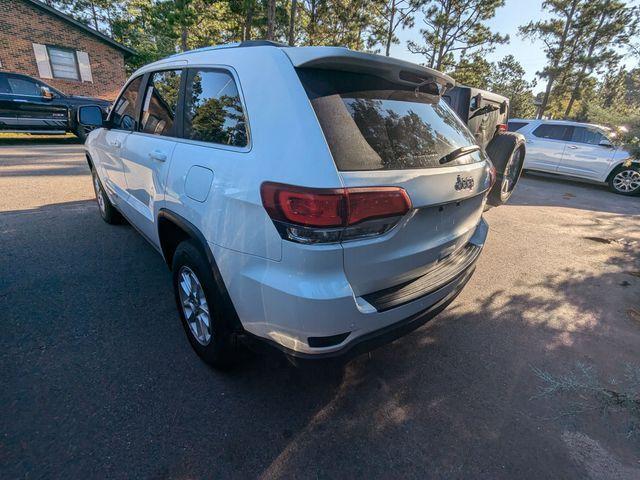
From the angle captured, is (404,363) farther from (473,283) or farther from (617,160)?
(617,160)

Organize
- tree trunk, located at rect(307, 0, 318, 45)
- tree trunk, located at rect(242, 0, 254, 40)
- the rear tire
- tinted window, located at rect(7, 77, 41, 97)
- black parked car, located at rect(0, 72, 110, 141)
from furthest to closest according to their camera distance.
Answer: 1. tree trunk, located at rect(307, 0, 318, 45)
2. tree trunk, located at rect(242, 0, 254, 40)
3. tinted window, located at rect(7, 77, 41, 97)
4. black parked car, located at rect(0, 72, 110, 141)
5. the rear tire

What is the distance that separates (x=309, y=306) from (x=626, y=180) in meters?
11.0

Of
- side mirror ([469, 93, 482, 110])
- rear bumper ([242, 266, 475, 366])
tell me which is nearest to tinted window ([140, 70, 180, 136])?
rear bumper ([242, 266, 475, 366])

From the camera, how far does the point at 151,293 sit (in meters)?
2.94

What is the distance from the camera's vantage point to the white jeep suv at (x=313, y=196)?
4.58 ft

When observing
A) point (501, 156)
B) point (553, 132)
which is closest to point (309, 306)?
point (501, 156)

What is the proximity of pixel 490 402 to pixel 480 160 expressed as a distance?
1568 millimetres

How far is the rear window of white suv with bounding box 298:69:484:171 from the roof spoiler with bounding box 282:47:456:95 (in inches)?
1.3

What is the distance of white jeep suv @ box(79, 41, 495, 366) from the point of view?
55.0 inches

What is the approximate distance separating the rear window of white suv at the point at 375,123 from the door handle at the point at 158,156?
116cm

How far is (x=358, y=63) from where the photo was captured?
5.23ft

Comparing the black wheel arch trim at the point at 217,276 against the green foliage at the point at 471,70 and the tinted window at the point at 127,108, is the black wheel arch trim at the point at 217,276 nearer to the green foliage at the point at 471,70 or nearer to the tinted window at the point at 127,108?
the tinted window at the point at 127,108

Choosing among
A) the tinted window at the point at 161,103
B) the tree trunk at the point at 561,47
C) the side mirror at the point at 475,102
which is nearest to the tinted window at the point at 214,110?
the tinted window at the point at 161,103

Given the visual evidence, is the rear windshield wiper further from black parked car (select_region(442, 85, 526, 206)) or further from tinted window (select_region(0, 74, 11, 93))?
tinted window (select_region(0, 74, 11, 93))
